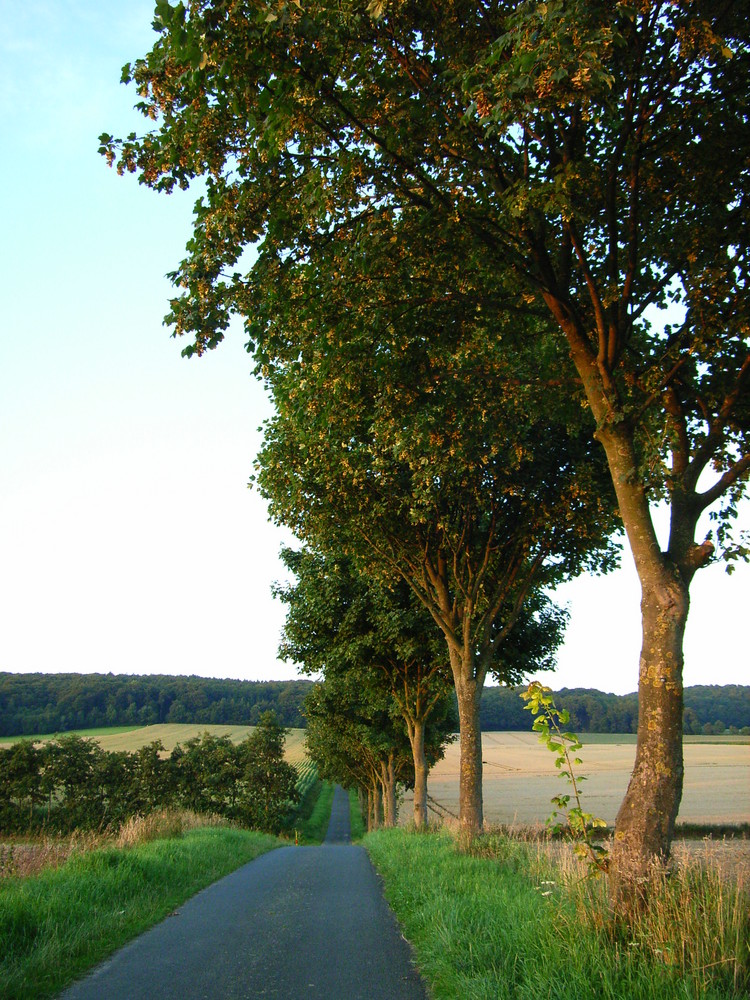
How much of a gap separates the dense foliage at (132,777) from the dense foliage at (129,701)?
44.9 ft

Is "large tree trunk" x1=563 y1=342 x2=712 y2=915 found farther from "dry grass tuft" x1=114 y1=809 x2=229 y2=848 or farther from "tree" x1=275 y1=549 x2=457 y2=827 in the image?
"tree" x1=275 y1=549 x2=457 y2=827

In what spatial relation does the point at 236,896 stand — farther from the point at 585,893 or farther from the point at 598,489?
the point at 598,489

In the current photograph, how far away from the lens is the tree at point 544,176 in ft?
19.7

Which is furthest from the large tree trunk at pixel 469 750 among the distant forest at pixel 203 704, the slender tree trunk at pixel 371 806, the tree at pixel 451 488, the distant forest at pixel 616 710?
the distant forest at pixel 616 710

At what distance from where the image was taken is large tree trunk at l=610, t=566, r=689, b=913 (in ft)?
18.9

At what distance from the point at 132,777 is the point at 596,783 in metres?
42.5

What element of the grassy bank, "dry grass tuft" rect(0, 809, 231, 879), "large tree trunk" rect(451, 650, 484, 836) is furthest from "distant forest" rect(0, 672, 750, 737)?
the grassy bank

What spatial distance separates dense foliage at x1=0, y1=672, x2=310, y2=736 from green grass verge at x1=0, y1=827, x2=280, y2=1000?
7306cm

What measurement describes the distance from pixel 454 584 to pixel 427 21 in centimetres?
1149

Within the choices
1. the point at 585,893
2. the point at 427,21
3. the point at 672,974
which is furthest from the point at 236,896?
the point at 427,21

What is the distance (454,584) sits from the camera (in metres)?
16.5

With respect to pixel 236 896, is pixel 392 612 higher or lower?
higher

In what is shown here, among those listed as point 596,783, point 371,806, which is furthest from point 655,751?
point 596,783

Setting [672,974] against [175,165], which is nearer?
[672,974]
